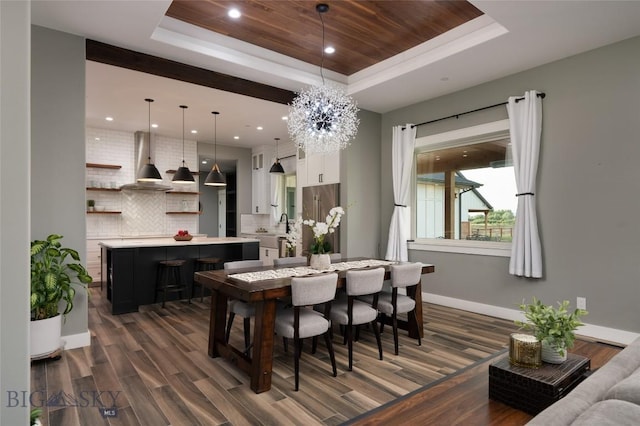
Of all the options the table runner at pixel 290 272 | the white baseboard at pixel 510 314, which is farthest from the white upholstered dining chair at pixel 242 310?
the white baseboard at pixel 510 314

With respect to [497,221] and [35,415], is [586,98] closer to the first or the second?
[497,221]

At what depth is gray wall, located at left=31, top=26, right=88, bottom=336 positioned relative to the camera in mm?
3457

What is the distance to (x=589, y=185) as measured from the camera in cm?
398

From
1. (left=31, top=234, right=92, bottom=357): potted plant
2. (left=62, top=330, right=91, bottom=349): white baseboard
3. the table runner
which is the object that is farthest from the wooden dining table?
(left=62, top=330, right=91, bottom=349): white baseboard

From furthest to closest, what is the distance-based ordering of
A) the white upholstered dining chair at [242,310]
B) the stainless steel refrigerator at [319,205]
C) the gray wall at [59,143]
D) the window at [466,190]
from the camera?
the stainless steel refrigerator at [319,205], the window at [466,190], the gray wall at [59,143], the white upholstered dining chair at [242,310]

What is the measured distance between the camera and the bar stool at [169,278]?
5243 millimetres

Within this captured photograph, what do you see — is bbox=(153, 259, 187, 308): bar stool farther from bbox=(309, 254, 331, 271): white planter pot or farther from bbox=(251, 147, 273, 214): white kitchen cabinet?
bbox=(251, 147, 273, 214): white kitchen cabinet

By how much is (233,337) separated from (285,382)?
1265 millimetres

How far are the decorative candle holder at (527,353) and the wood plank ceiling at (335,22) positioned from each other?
126 inches

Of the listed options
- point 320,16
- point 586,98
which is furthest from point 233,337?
point 586,98

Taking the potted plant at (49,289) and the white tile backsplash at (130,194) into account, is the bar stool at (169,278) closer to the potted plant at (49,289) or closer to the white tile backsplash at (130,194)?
the potted plant at (49,289)

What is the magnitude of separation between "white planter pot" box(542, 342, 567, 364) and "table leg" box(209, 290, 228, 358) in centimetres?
267

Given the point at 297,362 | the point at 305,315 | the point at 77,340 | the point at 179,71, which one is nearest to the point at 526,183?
the point at 305,315

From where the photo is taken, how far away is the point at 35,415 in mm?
1604
